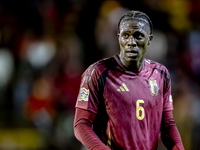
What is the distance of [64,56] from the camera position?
6.15 m

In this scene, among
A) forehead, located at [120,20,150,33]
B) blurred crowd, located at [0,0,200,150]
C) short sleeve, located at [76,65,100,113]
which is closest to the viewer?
short sleeve, located at [76,65,100,113]

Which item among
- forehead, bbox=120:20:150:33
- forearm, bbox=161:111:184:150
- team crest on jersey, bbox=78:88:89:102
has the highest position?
forehead, bbox=120:20:150:33

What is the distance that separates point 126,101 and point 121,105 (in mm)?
51

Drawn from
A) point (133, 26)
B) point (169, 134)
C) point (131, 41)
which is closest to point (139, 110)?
point (169, 134)

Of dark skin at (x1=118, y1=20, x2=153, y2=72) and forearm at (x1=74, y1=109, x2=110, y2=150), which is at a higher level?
dark skin at (x1=118, y1=20, x2=153, y2=72)

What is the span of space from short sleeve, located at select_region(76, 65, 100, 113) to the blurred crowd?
11.1ft

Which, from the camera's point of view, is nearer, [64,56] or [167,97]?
[167,97]

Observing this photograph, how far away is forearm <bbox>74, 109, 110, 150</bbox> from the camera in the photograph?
2.09 metres

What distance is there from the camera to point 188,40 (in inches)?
252

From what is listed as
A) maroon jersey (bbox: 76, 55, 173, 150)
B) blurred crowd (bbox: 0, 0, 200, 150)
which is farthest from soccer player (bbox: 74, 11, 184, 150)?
blurred crowd (bbox: 0, 0, 200, 150)

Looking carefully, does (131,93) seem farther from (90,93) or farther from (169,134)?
(169,134)

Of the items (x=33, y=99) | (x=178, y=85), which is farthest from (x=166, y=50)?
(x=33, y=99)

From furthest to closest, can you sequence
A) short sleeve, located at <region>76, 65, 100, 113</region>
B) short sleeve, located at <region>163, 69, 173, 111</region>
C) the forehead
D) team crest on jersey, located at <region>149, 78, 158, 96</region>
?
short sleeve, located at <region>163, 69, 173, 111</region> → team crest on jersey, located at <region>149, 78, 158, 96</region> → the forehead → short sleeve, located at <region>76, 65, 100, 113</region>

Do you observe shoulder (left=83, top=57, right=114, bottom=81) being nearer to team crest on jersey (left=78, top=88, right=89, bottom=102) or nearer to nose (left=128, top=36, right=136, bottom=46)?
team crest on jersey (left=78, top=88, right=89, bottom=102)
